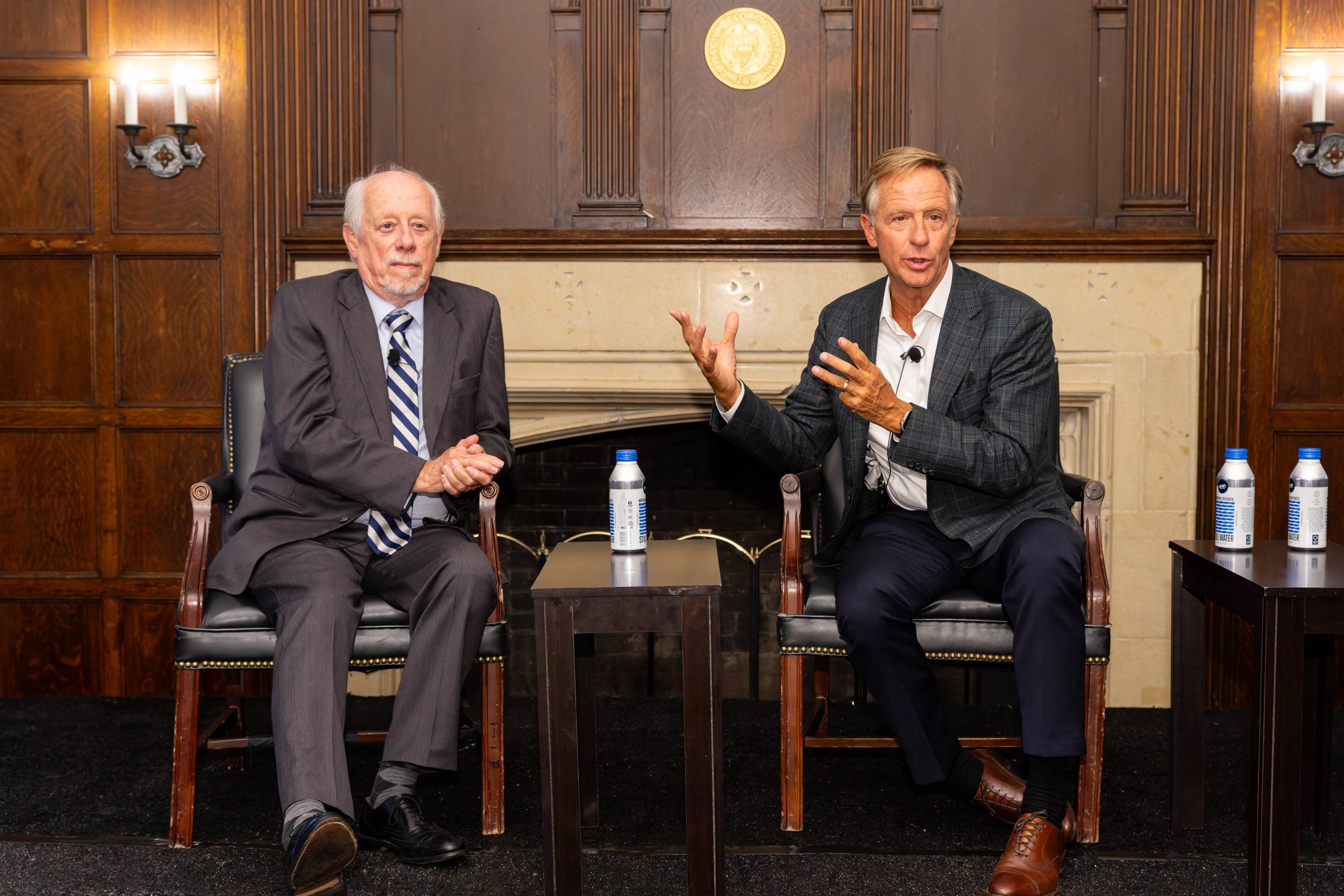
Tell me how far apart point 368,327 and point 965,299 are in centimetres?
129

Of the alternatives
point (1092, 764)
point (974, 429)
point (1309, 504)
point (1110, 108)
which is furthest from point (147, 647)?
point (1110, 108)

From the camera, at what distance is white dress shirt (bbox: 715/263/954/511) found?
8.11ft

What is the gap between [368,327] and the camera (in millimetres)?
2506

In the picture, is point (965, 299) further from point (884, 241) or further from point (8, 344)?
point (8, 344)

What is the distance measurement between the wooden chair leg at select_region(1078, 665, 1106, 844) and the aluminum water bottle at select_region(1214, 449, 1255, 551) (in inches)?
13.7

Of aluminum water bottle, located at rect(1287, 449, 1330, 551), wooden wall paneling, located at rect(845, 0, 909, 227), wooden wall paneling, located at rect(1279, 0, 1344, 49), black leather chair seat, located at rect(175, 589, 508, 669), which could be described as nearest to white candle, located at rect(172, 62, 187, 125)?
black leather chair seat, located at rect(175, 589, 508, 669)

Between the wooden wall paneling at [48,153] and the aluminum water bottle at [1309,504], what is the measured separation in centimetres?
319

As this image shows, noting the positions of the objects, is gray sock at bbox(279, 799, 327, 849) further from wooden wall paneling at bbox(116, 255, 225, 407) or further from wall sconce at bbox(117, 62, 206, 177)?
wall sconce at bbox(117, 62, 206, 177)

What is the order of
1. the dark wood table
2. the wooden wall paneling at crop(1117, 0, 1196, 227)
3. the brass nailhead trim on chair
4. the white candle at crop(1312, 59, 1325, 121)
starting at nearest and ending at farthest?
the dark wood table
the brass nailhead trim on chair
the white candle at crop(1312, 59, 1325, 121)
the wooden wall paneling at crop(1117, 0, 1196, 227)

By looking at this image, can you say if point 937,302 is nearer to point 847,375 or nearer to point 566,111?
point 847,375

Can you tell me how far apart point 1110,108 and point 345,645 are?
2.58 meters

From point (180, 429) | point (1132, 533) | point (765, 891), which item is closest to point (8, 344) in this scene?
point (180, 429)

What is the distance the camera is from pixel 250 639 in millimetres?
2236

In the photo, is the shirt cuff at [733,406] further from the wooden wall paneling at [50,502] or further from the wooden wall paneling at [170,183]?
the wooden wall paneling at [50,502]
